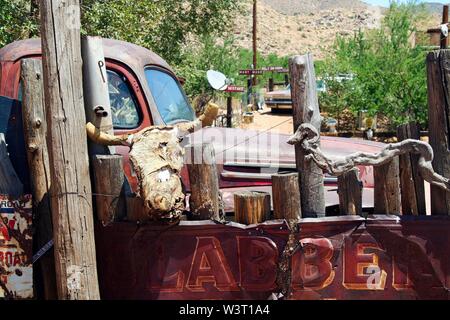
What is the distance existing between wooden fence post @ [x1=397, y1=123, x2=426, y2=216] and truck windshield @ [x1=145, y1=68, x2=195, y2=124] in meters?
2.17

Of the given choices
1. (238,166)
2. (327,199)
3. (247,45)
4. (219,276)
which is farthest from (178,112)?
(247,45)

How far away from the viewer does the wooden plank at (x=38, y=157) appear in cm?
384

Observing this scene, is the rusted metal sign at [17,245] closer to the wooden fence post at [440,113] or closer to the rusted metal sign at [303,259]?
the rusted metal sign at [303,259]

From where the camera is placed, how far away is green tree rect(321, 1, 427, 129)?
54.1ft

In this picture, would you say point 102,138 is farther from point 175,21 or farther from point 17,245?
point 175,21

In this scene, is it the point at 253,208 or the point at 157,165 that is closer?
the point at 157,165

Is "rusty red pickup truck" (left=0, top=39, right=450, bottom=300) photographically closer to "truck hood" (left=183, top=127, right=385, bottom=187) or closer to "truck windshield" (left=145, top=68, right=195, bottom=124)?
"truck hood" (left=183, top=127, right=385, bottom=187)

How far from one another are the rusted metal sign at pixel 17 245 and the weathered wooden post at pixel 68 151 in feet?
1.38

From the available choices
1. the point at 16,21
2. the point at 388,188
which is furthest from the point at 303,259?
the point at 16,21

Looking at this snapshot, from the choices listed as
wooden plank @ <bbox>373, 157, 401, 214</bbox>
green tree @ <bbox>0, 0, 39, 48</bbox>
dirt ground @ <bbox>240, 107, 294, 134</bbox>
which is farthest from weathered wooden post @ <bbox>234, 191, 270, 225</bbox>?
dirt ground @ <bbox>240, 107, 294, 134</bbox>

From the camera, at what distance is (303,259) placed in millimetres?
3590

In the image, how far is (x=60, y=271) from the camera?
3.52m

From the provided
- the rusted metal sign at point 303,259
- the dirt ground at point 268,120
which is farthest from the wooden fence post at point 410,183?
the dirt ground at point 268,120

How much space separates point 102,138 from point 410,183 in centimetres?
187
